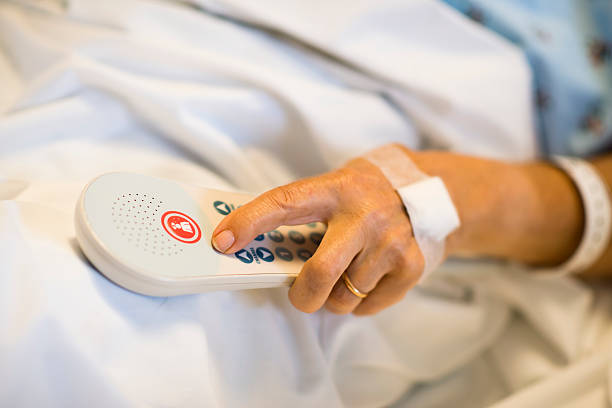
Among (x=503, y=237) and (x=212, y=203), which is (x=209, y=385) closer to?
(x=212, y=203)

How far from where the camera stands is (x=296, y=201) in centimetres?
43

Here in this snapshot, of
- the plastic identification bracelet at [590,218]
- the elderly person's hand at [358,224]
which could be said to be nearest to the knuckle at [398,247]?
the elderly person's hand at [358,224]

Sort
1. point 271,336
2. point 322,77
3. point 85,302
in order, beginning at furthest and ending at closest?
point 322,77
point 271,336
point 85,302

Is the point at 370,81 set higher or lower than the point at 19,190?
higher

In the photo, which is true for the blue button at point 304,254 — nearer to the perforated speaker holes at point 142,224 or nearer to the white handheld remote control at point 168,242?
the white handheld remote control at point 168,242

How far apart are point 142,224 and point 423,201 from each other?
0.91 ft

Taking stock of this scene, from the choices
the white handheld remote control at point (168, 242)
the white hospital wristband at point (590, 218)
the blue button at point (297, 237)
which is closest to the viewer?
the white handheld remote control at point (168, 242)

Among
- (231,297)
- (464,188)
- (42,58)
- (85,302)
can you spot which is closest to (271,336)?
(231,297)

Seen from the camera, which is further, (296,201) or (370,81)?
(370,81)

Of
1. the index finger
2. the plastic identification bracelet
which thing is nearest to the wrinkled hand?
the index finger

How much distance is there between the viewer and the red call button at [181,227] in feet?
1.33

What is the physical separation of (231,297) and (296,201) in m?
0.11

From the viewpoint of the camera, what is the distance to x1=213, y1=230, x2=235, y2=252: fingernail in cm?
41

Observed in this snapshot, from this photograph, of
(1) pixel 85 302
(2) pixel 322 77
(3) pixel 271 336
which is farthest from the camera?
(2) pixel 322 77
